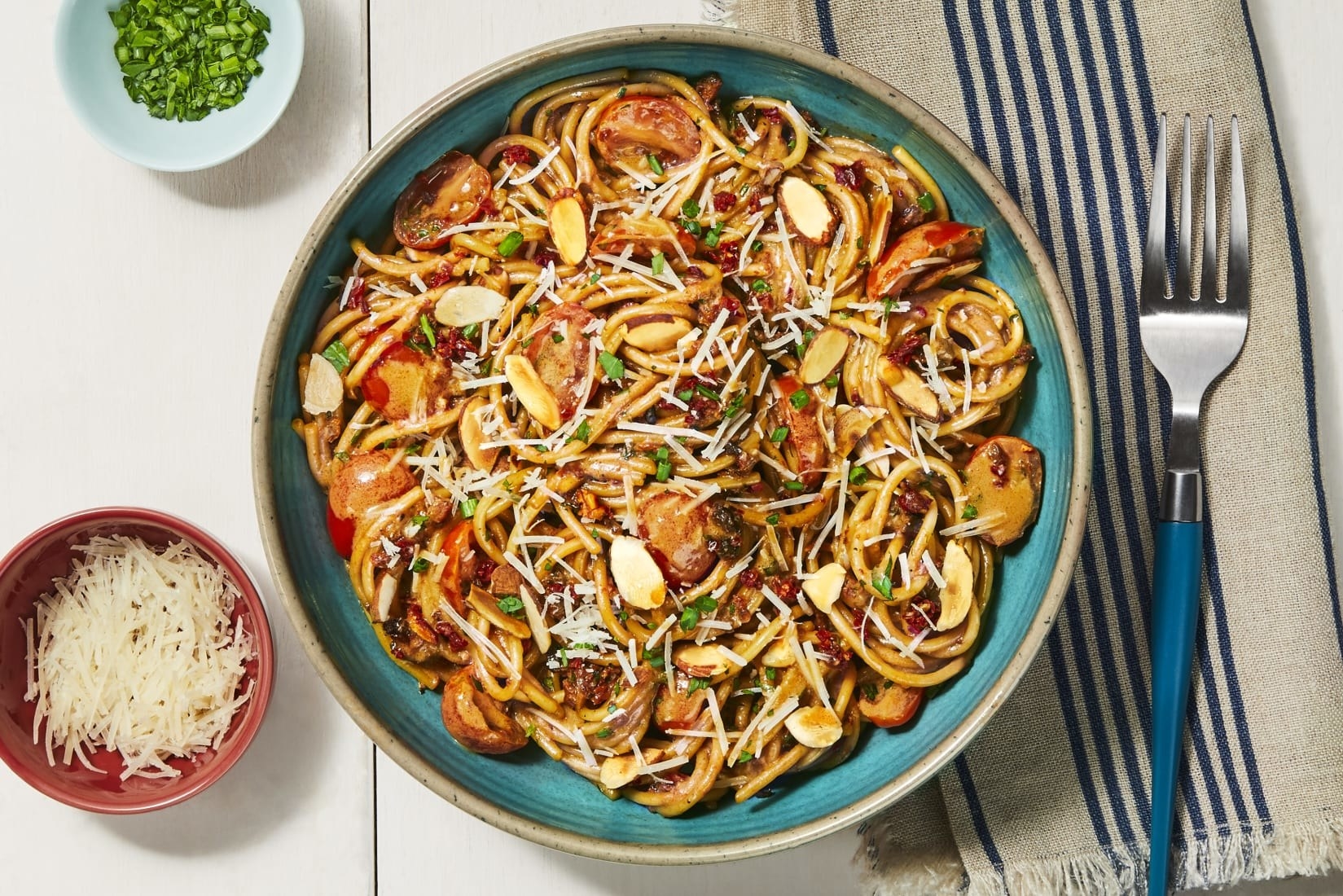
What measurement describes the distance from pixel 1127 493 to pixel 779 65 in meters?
1.51

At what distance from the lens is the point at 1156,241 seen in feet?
10.0

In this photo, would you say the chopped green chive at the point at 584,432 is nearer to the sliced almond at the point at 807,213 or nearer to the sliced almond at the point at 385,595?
the sliced almond at the point at 385,595

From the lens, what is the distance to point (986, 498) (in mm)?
2625

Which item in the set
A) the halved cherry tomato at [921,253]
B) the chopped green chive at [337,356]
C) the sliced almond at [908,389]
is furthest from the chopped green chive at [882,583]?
the chopped green chive at [337,356]

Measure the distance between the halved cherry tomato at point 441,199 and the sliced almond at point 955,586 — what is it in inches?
54.9

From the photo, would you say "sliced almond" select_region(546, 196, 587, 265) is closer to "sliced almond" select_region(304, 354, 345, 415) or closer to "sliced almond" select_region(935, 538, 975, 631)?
"sliced almond" select_region(304, 354, 345, 415)

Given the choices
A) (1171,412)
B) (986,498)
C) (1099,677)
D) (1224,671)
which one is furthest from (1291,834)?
(986,498)

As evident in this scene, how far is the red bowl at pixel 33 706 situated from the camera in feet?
10.1

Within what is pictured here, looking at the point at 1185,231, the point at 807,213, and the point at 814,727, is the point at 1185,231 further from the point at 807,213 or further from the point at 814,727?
the point at 814,727

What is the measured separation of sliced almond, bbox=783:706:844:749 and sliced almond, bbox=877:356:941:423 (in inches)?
29.0

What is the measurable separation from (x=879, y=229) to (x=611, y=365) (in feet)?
2.31

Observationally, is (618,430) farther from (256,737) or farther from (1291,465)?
(1291,465)

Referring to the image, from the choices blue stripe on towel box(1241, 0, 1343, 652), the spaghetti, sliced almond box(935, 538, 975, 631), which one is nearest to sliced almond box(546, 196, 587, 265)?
the spaghetti

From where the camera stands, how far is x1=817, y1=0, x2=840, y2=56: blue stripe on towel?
10.3 ft
